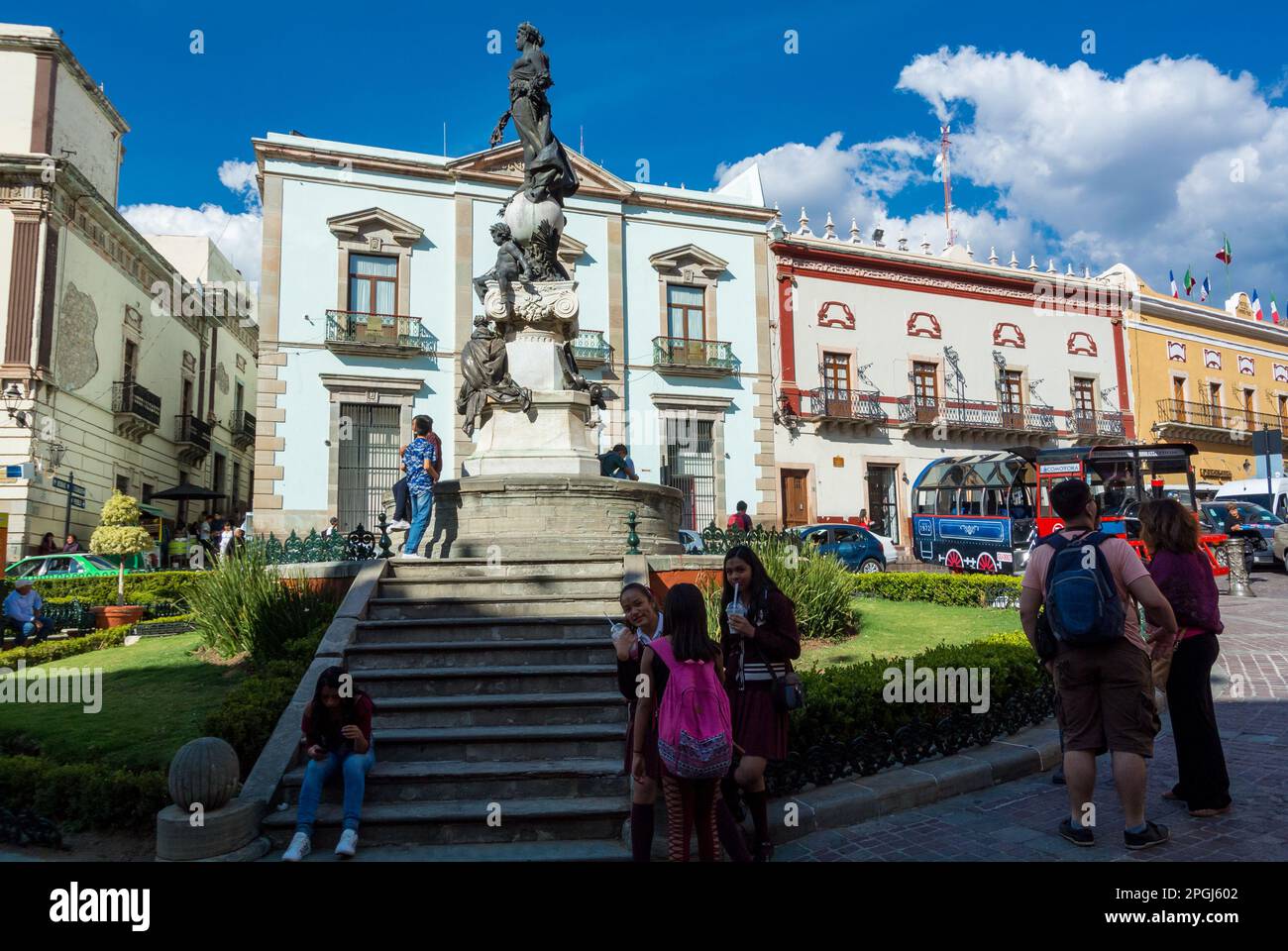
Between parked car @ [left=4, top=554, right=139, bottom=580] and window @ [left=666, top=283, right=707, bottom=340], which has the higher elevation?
window @ [left=666, top=283, right=707, bottom=340]

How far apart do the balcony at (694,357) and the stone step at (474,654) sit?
66.1 feet

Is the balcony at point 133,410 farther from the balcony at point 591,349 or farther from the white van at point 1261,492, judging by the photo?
the white van at point 1261,492

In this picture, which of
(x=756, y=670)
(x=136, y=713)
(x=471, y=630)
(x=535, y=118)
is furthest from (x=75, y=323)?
(x=756, y=670)

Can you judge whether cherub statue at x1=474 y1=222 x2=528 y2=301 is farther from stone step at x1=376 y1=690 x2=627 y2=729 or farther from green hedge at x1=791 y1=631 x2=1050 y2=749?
green hedge at x1=791 y1=631 x2=1050 y2=749

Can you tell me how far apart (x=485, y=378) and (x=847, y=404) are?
20437 millimetres

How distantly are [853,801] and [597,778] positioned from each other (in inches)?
62.0

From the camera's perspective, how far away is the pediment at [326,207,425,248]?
2445cm

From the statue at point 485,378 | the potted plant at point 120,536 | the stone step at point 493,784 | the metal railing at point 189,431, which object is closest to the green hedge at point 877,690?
the stone step at point 493,784

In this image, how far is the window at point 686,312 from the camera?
27672 millimetres

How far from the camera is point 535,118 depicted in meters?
12.0

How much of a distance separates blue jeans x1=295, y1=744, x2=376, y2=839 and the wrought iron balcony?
25.2 metres

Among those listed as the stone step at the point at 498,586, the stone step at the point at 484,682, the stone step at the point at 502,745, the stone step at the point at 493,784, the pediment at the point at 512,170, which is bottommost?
the stone step at the point at 493,784

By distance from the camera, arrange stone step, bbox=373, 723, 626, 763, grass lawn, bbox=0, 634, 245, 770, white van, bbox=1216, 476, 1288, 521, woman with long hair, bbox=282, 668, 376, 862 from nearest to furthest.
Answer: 1. woman with long hair, bbox=282, 668, 376, 862
2. stone step, bbox=373, 723, 626, 763
3. grass lawn, bbox=0, 634, 245, 770
4. white van, bbox=1216, 476, 1288, 521

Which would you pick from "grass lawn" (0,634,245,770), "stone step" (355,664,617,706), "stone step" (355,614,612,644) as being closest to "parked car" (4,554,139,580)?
"grass lawn" (0,634,245,770)
